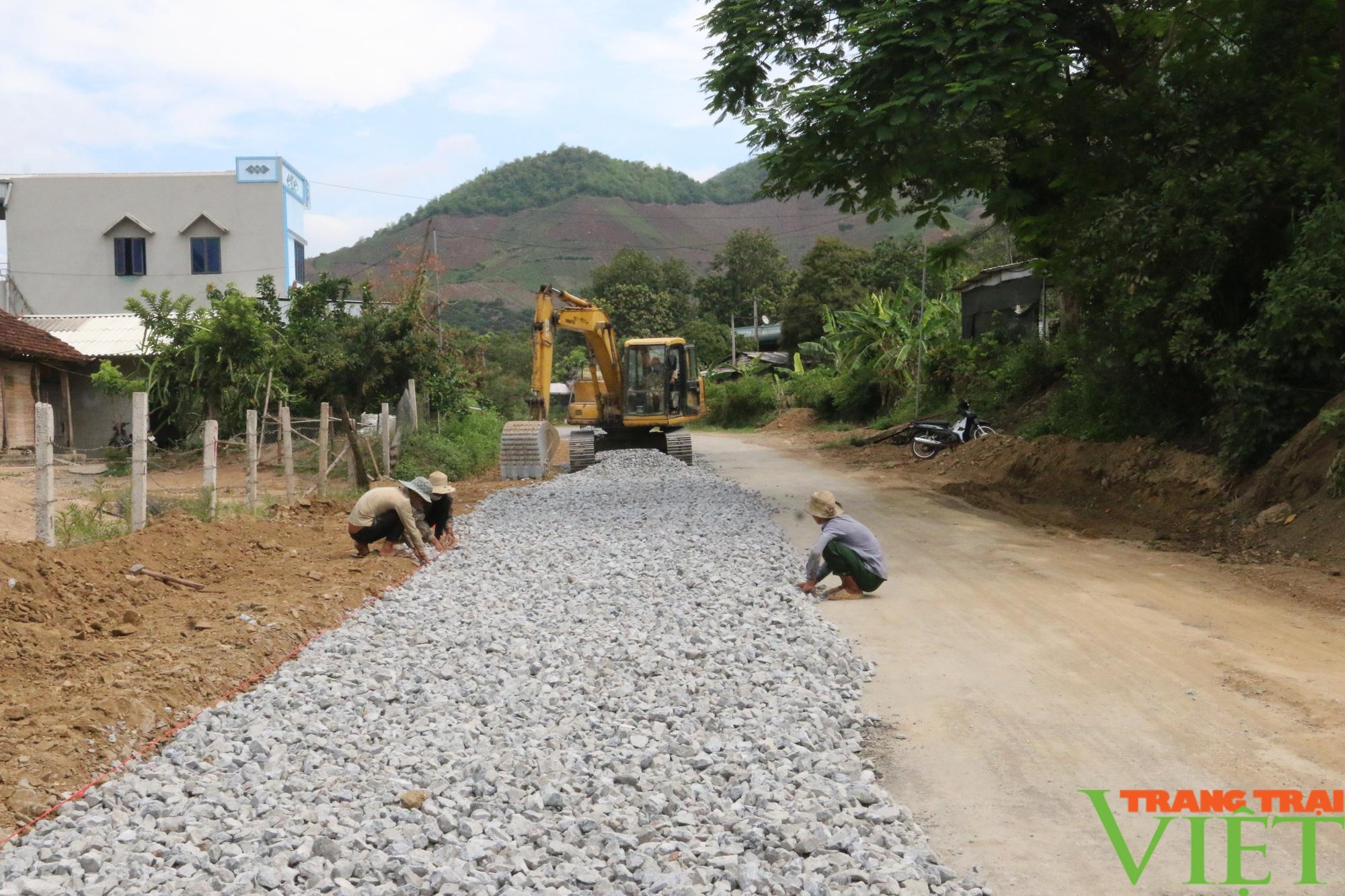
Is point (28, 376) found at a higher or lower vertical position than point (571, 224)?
lower

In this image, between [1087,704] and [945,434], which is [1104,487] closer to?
[945,434]

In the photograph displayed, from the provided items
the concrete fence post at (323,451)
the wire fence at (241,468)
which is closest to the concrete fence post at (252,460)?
the wire fence at (241,468)

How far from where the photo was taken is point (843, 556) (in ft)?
31.4

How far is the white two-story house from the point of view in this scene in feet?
117

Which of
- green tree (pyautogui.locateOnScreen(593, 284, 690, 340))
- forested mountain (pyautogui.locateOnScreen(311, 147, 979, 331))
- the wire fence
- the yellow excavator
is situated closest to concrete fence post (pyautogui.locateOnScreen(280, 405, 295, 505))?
the wire fence

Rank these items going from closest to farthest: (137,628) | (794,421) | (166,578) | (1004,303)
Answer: (137,628), (166,578), (1004,303), (794,421)

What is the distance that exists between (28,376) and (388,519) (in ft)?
59.0

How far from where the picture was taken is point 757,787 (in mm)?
5195

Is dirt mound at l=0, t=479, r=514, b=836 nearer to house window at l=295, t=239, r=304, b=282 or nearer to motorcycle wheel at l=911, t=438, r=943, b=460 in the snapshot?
motorcycle wheel at l=911, t=438, r=943, b=460

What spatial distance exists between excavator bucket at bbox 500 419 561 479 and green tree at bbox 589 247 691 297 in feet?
160

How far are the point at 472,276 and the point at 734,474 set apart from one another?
331 ft

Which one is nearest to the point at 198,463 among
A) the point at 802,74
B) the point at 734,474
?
the point at 734,474

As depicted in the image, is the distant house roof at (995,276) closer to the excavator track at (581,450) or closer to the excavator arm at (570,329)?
the excavator arm at (570,329)

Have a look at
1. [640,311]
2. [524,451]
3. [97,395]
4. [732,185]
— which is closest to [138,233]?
[97,395]
